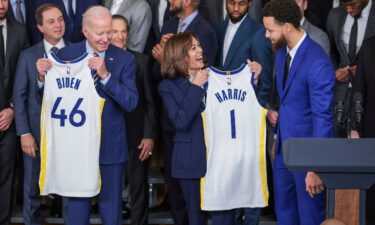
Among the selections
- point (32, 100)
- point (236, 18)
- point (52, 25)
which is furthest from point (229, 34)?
point (32, 100)

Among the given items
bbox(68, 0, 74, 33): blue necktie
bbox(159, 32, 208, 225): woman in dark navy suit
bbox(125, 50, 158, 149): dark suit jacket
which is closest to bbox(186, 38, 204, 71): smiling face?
bbox(159, 32, 208, 225): woman in dark navy suit

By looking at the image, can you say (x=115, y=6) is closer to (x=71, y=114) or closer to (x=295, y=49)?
(x=71, y=114)

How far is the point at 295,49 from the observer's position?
4.23 meters

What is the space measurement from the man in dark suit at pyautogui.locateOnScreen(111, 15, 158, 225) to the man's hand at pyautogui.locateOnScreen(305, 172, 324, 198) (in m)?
1.57

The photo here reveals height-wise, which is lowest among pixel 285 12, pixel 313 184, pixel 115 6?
pixel 313 184

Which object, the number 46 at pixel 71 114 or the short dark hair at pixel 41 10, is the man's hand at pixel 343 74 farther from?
the short dark hair at pixel 41 10

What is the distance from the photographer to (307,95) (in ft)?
13.8

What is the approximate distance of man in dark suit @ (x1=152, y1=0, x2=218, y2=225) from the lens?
5.15 metres

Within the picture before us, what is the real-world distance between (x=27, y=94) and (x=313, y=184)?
2154 millimetres

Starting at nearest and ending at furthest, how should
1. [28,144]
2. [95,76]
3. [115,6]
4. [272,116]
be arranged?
[95,76]
[272,116]
[28,144]
[115,6]

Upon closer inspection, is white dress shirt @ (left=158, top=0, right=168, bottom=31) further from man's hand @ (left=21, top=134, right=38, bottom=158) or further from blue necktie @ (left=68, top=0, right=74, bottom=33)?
man's hand @ (left=21, top=134, right=38, bottom=158)

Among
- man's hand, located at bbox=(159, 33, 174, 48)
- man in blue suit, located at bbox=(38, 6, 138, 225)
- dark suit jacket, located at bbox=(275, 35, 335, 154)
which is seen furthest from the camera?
man's hand, located at bbox=(159, 33, 174, 48)

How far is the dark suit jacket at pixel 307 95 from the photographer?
4047 millimetres

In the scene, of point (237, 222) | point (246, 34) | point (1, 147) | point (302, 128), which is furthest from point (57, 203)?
point (302, 128)
